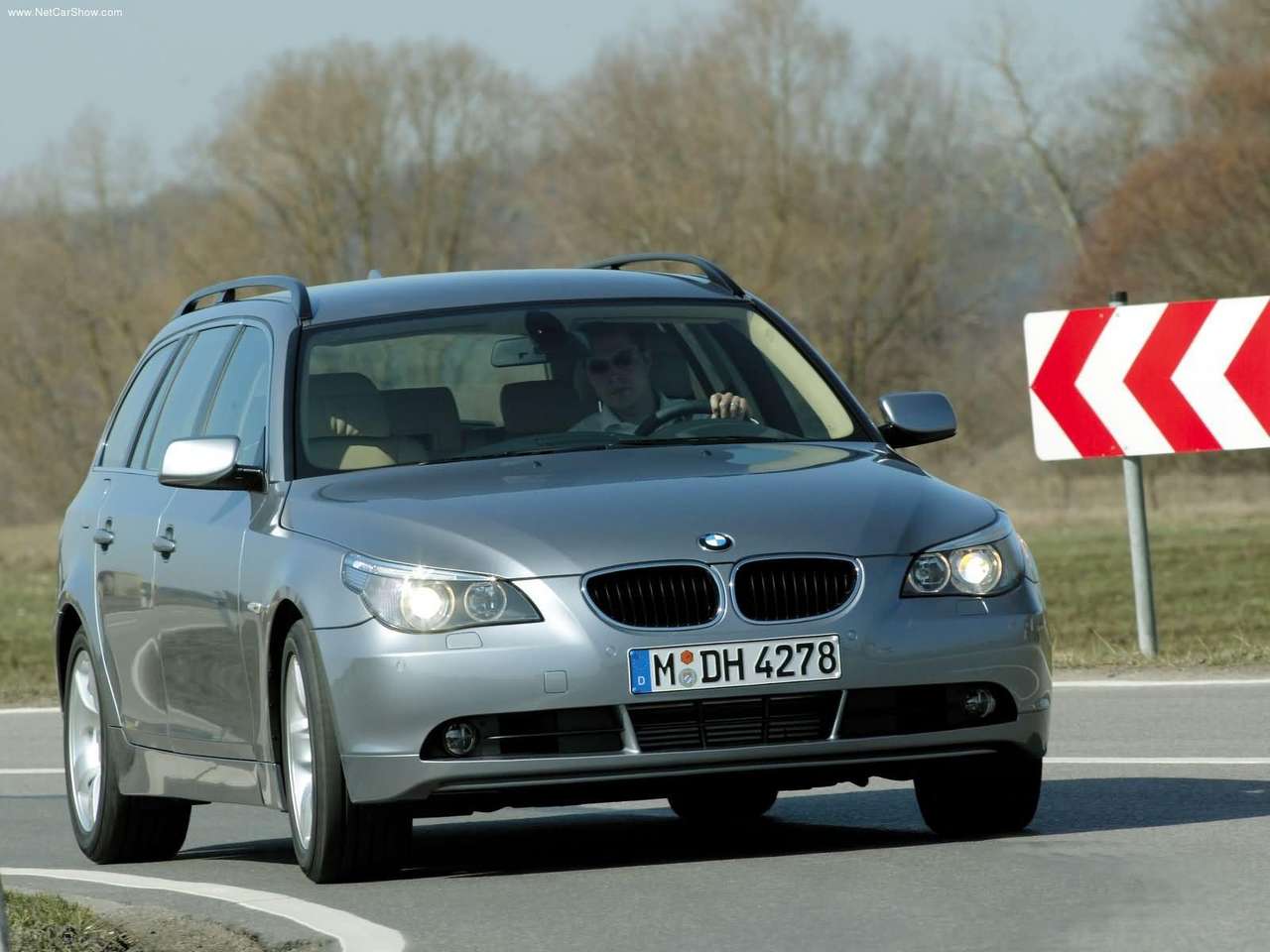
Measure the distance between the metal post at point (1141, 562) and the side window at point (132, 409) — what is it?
233 inches

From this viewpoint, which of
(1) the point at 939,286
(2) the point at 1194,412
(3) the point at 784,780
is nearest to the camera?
(3) the point at 784,780

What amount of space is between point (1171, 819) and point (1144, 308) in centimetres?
676

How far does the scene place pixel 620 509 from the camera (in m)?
6.52

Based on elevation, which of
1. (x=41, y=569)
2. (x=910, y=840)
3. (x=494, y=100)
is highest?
(x=910, y=840)

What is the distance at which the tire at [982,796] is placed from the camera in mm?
6918

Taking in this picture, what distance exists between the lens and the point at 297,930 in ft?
19.8

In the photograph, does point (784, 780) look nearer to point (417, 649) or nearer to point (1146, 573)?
point (417, 649)

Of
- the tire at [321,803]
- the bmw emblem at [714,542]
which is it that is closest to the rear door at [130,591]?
the tire at [321,803]

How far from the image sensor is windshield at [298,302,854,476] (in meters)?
7.41

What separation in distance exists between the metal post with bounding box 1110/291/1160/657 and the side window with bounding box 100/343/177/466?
5922 millimetres

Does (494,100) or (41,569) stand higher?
(494,100)

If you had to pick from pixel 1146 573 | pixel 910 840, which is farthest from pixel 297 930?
pixel 1146 573

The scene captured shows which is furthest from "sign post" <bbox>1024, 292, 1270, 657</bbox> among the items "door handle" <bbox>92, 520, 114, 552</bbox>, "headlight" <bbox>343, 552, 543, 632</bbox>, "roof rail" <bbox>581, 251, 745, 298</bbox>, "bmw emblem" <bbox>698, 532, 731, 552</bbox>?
"headlight" <bbox>343, 552, 543, 632</bbox>

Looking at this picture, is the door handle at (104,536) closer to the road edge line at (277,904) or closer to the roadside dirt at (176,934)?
the road edge line at (277,904)
